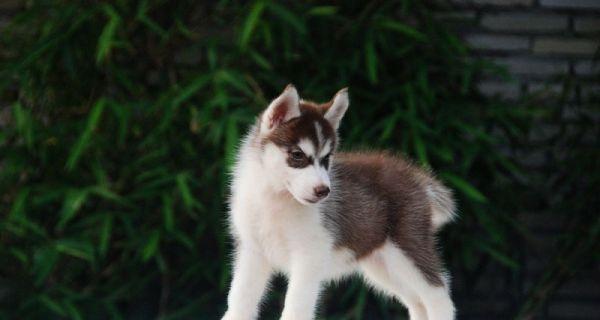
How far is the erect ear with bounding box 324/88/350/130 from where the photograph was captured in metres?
2.29

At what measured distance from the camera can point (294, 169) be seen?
2.39m

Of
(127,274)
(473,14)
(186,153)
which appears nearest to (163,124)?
(186,153)

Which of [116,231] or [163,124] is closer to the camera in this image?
[163,124]

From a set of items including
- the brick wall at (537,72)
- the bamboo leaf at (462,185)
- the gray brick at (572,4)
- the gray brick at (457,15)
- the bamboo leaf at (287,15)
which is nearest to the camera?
the bamboo leaf at (462,185)

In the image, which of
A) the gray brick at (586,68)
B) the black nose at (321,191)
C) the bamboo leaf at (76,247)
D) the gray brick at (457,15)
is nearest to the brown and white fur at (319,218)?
Result: the black nose at (321,191)

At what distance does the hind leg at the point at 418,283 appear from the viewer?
8.55ft

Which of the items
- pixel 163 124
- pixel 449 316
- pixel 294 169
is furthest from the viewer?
pixel 163 124

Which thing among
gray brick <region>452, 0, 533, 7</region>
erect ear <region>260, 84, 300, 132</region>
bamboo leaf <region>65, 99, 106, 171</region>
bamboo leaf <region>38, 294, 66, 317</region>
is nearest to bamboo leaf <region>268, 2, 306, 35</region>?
bamboo leaf <region>65, 99, 106, 171</region>

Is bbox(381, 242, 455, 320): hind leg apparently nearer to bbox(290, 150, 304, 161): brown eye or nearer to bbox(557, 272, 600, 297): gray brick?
bbox(290, 150, 304, 161): brown eye

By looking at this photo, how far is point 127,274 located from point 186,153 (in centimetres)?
66

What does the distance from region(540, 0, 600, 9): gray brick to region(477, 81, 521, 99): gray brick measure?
1.42 ft

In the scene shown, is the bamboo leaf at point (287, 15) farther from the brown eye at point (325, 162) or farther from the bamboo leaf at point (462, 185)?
the brown eye at point (325, 162)

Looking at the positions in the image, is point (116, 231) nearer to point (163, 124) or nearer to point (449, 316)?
point (163, 124)

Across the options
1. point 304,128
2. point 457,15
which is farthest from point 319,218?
point 457,15
